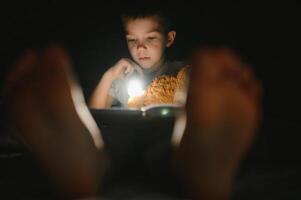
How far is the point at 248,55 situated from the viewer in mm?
1314

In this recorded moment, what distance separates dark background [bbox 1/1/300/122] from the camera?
1309mm

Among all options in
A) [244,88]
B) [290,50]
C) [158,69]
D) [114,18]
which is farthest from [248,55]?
[244,88]

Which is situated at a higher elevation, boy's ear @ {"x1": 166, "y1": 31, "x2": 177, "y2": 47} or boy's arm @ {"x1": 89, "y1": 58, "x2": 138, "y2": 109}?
boy's ear @ {"x1": 166, "y1": 31, "x2": 177, "y2": 47}

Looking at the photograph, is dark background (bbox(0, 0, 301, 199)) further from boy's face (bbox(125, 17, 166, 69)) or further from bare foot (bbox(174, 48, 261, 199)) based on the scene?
bare foot (bbox(174, 48, 261, 199))

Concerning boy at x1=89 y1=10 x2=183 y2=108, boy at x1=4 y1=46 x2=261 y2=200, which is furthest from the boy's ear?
boy at x1=4 y1=46 x2=261 y2=200

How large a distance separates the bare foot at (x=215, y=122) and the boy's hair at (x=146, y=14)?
0.36 meters

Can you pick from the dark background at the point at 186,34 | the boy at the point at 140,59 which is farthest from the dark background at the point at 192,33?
the boy at the point at 140,59

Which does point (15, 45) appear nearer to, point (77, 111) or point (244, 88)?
point (77, 111)

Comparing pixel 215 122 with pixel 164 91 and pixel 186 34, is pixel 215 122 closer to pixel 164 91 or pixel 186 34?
pixel 164 91

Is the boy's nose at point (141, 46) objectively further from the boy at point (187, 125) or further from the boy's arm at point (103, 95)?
the boy at point (187, 125)

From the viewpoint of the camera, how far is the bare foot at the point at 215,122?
0.82 metres

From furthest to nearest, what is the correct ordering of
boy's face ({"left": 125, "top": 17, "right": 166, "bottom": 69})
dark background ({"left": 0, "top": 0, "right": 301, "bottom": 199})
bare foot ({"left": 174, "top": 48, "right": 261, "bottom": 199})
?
dark background ({"left": 0, "top": 0, "right": 301, "bottom": 199}), boy's face ({"left": 125, "top": 17, "right": 166, "bottom": 69}), bare foot ({"left": 174, "top": 48, "right": 261, "bottom": 199})

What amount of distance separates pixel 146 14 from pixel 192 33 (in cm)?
22

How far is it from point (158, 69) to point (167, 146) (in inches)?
11.3
